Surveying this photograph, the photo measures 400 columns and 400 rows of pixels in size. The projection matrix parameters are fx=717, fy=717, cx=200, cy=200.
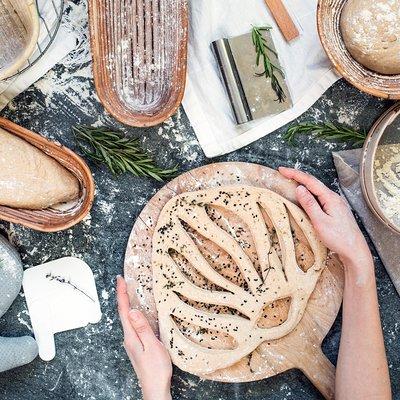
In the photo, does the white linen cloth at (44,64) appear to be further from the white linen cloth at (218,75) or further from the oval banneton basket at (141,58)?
the white linen cloth at (218,75)

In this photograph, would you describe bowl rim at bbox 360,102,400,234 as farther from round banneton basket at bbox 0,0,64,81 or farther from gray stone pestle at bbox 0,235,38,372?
gray stone pestle at bbox 0,235,38,372

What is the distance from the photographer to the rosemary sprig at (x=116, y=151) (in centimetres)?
175

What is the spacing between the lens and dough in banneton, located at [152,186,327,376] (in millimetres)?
1711

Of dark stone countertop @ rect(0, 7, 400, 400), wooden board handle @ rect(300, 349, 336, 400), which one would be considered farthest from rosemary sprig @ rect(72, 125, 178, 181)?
wooden board handle @ rect(300, 349, 336, 400)

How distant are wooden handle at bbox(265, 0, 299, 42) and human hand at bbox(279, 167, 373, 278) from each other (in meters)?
0.32

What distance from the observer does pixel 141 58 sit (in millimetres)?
1723

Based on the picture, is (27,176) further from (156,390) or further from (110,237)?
(156,390)

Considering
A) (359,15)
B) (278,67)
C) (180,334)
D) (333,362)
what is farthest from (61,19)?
(333,362)

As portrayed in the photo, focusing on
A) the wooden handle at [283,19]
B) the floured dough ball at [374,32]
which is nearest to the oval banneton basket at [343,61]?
the floured dough ball at [374,32]

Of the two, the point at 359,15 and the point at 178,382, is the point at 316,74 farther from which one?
the point at 178,382

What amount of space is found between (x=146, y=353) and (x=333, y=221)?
0.54 m

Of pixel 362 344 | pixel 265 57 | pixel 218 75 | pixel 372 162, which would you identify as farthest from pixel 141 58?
pixel 362 344

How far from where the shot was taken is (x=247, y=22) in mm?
1728

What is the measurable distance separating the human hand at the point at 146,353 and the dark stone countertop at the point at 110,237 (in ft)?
0.34
